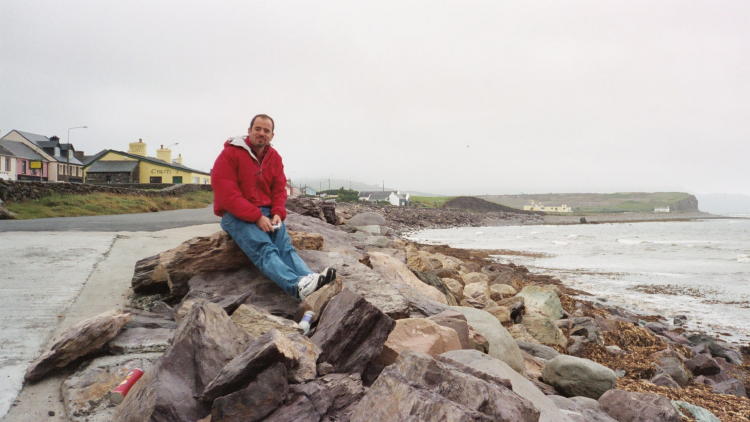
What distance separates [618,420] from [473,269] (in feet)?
48.0

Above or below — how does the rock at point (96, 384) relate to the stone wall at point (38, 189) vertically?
below

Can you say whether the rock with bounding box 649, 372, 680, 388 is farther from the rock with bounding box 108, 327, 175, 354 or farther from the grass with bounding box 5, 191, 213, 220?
the grass with bounding box 5, 191, 213, 220

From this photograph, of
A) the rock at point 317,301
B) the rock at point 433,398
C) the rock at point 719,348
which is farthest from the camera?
the rock at point 719,348

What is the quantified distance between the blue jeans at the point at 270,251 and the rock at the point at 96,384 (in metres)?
1.48

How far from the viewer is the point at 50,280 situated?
5.72 m

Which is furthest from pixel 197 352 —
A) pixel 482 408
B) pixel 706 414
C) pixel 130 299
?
pixel 706 414

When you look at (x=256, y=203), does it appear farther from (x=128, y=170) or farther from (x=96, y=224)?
(x=128, y=170)

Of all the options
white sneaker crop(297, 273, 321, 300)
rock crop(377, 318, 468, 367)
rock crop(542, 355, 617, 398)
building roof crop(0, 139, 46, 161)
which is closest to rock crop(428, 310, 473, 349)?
rock crop(377, 318, 468, 367)

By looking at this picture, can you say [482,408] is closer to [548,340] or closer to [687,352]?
[548,340]

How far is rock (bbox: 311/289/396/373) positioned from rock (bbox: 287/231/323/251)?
3.22 meters

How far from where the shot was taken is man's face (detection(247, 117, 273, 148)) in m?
5.22

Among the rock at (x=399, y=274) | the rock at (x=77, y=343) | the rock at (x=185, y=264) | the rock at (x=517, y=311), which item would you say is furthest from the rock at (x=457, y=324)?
the rock at (x=517, y=311)

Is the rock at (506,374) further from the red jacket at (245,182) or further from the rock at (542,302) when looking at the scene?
the rock at (542,302)

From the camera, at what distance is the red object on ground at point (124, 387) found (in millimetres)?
3098
